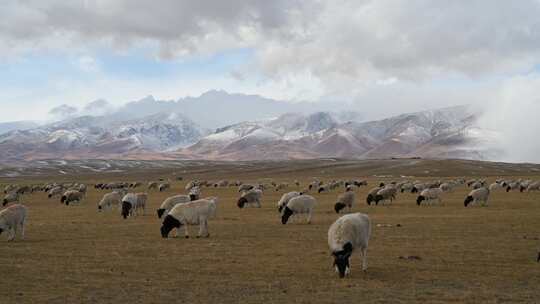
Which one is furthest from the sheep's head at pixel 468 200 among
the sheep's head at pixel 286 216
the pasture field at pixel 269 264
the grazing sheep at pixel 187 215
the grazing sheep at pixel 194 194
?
the grazing sheep at pixel 187 215

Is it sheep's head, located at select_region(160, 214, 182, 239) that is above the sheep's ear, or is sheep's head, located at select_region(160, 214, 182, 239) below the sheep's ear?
below

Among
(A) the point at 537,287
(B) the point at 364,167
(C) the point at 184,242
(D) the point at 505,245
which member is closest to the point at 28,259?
(C) the point at 184,242

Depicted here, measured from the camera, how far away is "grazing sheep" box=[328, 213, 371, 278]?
18031mm

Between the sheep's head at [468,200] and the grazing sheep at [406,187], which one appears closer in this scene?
the sheep's head at [468,200]

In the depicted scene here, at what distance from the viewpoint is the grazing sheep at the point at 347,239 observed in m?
18.0

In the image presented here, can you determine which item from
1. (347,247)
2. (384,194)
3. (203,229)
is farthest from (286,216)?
(384,194)

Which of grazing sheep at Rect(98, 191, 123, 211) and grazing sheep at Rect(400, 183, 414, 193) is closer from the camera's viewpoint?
grazing sheep at Rect(98, 191, 123, 211)

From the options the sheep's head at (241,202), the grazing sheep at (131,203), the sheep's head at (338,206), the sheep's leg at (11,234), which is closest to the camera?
the sheep's leg at (11,234)

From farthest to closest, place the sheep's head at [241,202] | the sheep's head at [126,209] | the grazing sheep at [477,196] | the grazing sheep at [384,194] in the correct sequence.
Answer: the grazing sheep at [384,194] < the sheep's head at [241,202] < the grazing sheep at [477,196] < the sheep's head at [126,209]

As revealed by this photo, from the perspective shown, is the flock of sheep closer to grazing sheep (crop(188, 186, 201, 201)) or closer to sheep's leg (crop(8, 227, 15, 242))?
sheep's leg (crop(8, 227, 15, 242))

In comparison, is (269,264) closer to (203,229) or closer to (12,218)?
(203,229)

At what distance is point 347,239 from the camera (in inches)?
731

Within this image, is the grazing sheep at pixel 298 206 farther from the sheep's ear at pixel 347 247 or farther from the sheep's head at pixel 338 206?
the sheep's ear at pixel 347 247

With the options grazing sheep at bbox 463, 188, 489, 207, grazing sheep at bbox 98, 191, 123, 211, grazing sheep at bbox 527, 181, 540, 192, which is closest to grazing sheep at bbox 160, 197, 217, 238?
grazing sheep at bbox 98, 191, 123, 211
